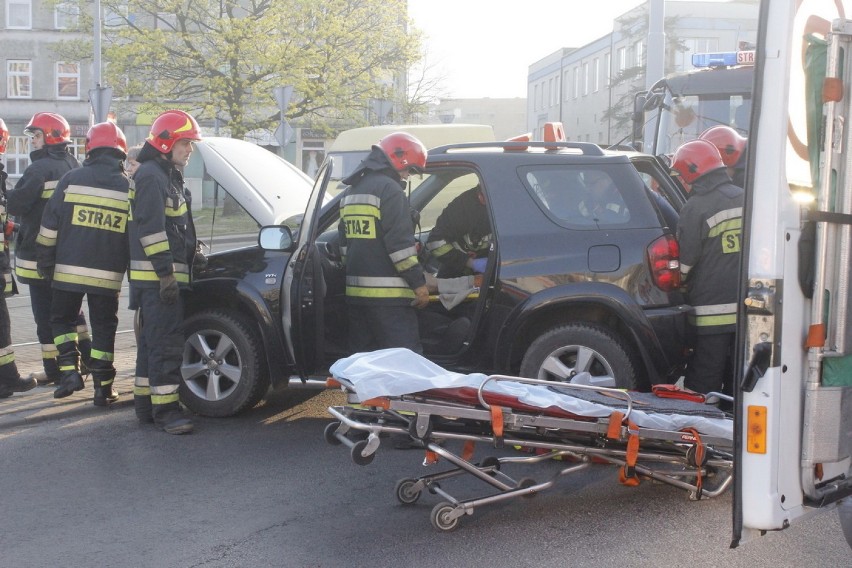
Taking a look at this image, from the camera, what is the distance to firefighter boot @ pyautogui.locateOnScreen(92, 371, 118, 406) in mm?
7328

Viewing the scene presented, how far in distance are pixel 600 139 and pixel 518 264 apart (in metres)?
47.6

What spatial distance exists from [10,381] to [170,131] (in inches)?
97.7

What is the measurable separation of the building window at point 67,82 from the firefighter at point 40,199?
41579mm

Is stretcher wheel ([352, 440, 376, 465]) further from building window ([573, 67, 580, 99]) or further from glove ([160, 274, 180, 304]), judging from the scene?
building window ([573, 67, 580, 99])

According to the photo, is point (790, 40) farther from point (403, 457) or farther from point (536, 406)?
point (403, 457)

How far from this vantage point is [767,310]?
3.29 m

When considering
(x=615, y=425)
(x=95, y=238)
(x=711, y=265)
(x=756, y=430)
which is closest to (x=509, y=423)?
(x=615, y=425)

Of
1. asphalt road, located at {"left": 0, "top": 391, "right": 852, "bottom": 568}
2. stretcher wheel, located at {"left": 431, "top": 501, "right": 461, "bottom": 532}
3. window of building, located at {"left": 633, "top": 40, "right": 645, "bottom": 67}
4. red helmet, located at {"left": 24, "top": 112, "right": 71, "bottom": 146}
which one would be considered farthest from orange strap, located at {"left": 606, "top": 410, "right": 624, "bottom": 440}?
window of building, located at {"left": 633, "top": 40, "right": 645, "bottom": 67}

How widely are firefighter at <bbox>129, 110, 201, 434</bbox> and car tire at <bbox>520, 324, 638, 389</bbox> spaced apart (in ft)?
7.67

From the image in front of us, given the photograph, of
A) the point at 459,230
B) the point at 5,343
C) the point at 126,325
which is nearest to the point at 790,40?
the point at 459,230

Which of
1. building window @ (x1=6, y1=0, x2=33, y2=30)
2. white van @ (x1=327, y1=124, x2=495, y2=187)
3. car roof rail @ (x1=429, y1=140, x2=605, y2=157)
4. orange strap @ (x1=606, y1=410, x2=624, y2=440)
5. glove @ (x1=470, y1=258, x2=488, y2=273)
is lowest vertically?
orange strap @ (x1=606, y1=410, x2=624, y2=440)

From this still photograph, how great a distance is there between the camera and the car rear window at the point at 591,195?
604cm

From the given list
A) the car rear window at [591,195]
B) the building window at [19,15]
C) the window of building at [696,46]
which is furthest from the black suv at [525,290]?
the building window at [19,15]

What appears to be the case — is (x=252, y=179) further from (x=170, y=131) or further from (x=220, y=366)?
(x=220, y=366)
